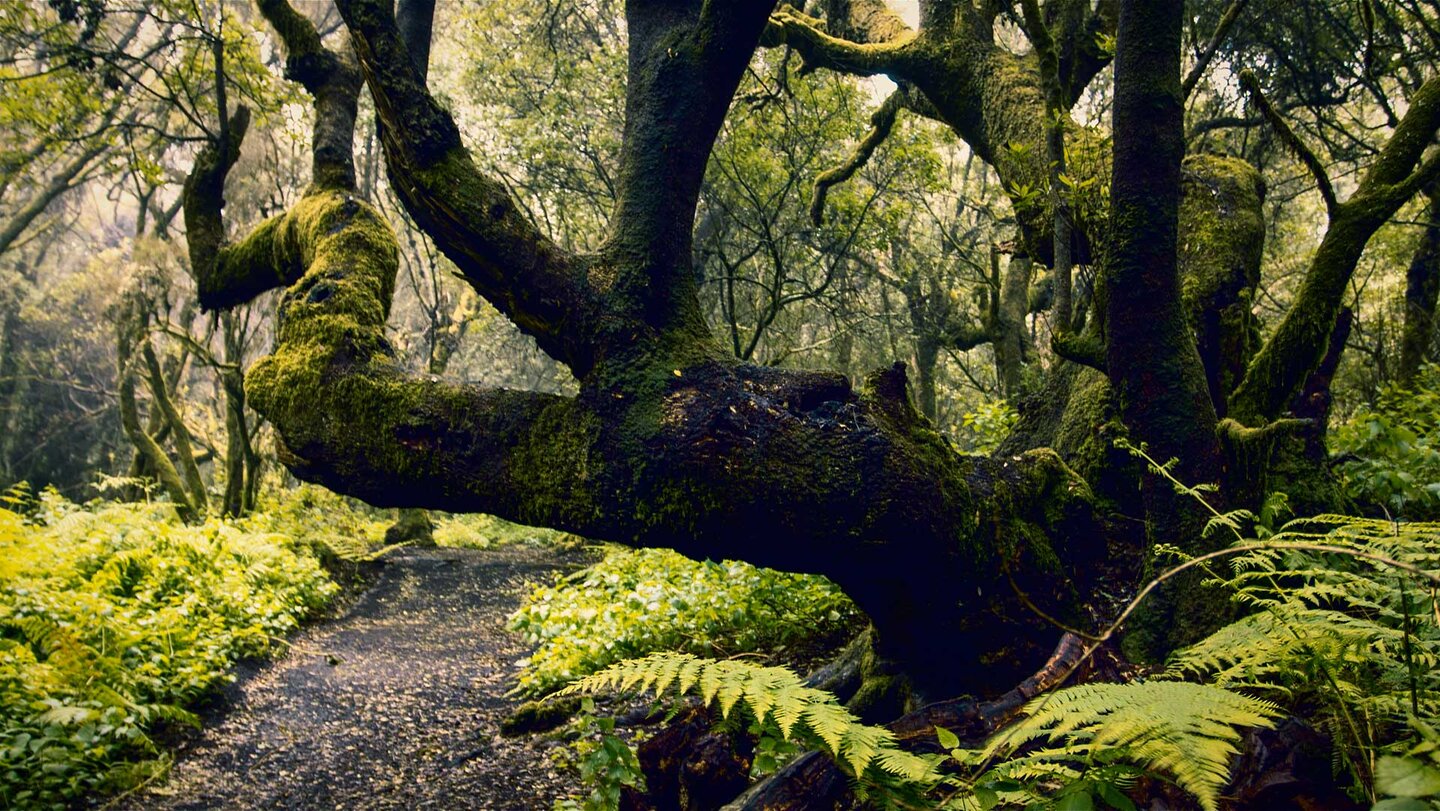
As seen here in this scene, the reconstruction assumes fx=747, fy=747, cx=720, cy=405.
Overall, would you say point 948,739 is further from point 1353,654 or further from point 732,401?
point 732,401

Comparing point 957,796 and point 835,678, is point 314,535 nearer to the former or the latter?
point 835,678

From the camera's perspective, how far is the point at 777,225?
13.5 m

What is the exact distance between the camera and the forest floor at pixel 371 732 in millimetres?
4562

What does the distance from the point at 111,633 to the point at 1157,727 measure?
724 cm

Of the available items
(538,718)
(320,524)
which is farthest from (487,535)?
(538,718)

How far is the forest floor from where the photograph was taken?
4.56 metres

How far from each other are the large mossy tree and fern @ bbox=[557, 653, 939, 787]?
3.40 ft

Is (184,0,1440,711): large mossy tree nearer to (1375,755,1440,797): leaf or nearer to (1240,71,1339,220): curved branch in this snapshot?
(1240,71,1339,220): curved branch

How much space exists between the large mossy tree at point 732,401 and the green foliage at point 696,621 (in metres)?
2.30

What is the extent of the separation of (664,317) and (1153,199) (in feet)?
7.61

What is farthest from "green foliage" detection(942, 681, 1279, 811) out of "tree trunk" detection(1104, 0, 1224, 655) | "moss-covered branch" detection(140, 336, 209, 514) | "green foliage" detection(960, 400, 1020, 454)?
"moss-covered branch" detection(140, 336, 209, 514)

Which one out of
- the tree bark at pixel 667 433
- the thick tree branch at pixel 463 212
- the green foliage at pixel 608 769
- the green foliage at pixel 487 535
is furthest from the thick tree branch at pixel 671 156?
the green foliage at pixel 487 535

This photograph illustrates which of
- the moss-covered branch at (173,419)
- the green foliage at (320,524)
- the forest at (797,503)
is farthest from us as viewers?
the moss-covered branch at (173,419)

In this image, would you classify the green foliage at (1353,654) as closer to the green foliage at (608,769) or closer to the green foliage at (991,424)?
the green foliage at (608,769)
